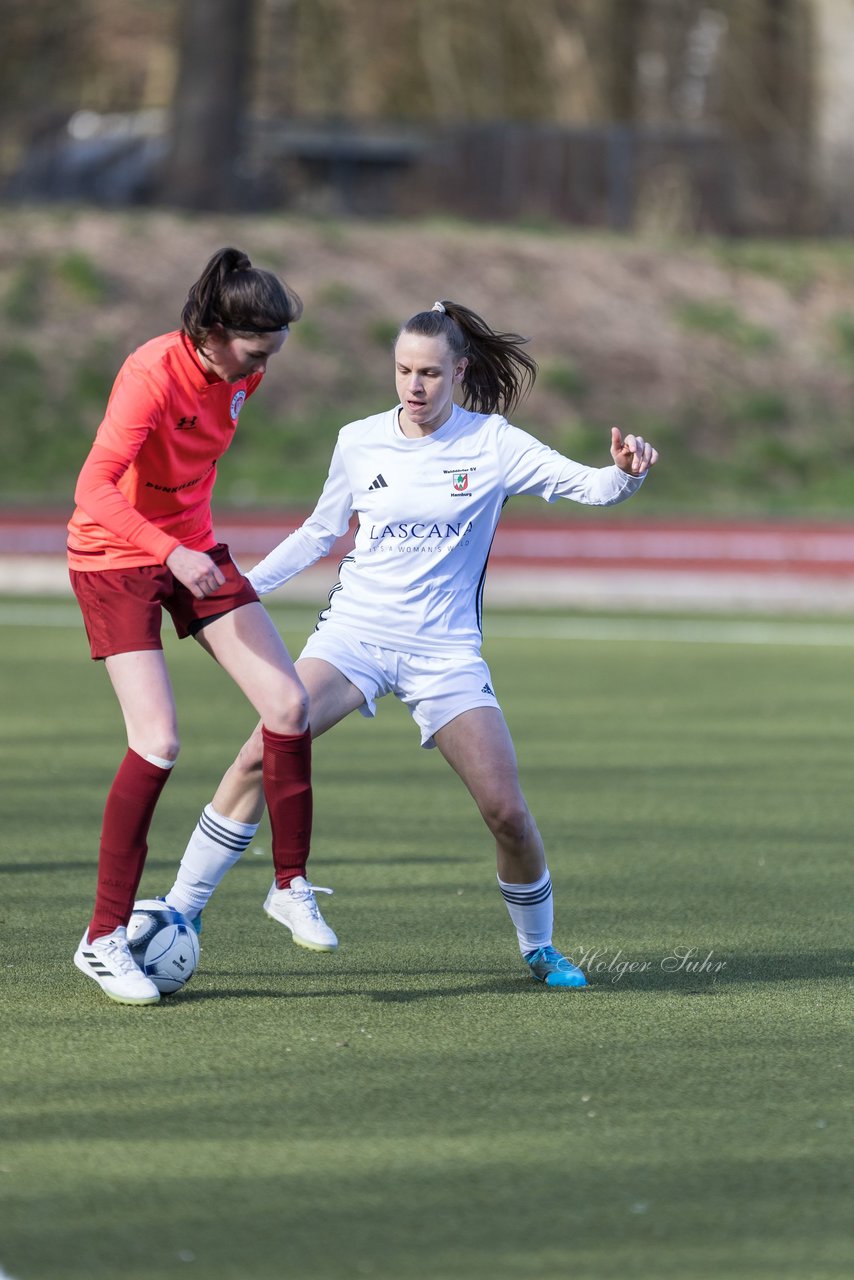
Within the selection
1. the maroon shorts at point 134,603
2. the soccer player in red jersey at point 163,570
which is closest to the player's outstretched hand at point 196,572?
the soccer player in red jersey at point 163,570

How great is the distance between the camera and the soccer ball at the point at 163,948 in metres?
5.49

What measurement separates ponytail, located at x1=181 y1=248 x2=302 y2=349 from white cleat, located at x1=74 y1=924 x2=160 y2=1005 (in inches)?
64.2

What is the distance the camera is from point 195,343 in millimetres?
5363

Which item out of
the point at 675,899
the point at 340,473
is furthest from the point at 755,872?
the point at 340,473

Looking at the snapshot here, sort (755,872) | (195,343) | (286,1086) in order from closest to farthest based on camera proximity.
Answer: (286,1086), (195,343), (755,872)

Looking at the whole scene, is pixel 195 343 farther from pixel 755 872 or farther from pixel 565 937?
pixel 755 872

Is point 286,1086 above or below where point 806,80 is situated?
below

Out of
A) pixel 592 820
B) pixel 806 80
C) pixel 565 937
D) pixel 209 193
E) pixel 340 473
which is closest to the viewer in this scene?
pixel 340 473

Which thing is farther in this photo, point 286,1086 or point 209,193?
point 209,193

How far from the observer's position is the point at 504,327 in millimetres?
29281

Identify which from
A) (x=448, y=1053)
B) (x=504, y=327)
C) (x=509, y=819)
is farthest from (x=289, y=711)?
(x=504, y=327)

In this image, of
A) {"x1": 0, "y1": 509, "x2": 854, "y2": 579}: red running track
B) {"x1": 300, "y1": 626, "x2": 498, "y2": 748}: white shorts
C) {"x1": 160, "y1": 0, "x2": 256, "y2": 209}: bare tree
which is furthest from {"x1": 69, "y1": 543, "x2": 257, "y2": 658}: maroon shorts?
{"x1": 160, "y1": 0, "x2": 256, "y2": 209}: bare tree

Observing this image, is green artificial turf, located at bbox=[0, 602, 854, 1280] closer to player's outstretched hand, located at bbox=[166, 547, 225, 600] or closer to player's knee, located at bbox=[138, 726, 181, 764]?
player's knee, located at bbox=[138, 726, 181, 764]

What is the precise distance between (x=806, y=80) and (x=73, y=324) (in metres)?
19.8
